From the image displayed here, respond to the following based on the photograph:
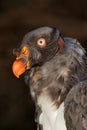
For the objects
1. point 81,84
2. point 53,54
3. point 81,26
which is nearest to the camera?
point 81,84

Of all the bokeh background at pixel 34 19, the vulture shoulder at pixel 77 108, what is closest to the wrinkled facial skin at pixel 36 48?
the vulture shoulder at pixel 77 108

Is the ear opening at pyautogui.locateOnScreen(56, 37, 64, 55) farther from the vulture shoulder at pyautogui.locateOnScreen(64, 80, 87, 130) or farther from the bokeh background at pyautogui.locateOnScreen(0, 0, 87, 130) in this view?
the bokeh background at pyautogui.locateOnScreen(0, 0, 87, 130)

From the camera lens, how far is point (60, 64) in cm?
321

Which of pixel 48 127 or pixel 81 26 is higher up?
pixel 48 127

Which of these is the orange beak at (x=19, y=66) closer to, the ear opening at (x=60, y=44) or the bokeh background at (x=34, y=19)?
the ear opening at (x=60, y=44)

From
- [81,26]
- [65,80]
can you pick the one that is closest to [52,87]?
[65,80]

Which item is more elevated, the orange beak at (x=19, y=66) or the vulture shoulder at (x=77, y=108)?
the orange beak at (x=19, y=66)

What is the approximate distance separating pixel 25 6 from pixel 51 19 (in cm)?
29

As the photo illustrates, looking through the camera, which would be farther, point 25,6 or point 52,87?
point 25,6

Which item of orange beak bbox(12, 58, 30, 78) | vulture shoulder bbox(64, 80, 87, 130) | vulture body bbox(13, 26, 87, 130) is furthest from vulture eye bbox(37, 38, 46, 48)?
vulture shoulder bbox(64, 80, 87, 130)

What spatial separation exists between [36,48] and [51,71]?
0.15 meters

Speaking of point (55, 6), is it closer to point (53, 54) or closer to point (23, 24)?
point (23, 24)

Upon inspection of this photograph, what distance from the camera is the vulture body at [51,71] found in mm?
3102

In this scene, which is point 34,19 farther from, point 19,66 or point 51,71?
point 19,66
